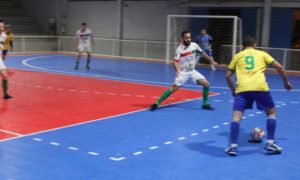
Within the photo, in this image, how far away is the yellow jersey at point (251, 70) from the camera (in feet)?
22.4

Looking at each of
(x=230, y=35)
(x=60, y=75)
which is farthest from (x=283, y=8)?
(x=60, y=75)

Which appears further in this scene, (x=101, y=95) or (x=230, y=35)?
(x=230, y=35)

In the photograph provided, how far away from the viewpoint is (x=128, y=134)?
26.5ft

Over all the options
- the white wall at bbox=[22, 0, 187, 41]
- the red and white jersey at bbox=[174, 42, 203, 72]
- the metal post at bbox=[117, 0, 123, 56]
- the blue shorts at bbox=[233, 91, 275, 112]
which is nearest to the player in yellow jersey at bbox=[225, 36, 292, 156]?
the blue shorts at bbox=[233, 91, 275, 112]

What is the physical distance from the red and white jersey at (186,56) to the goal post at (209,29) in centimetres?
1058

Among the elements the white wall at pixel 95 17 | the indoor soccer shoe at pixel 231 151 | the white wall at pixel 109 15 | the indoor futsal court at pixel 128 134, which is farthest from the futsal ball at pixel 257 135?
the white wall at pixel 95 17

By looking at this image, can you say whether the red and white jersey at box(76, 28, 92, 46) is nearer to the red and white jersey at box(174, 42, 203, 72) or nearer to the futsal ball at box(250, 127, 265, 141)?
the red and white jersey at box(174, 42, 203, 72)

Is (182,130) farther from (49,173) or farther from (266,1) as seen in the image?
(266,1)

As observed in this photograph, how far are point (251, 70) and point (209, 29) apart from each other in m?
17.2

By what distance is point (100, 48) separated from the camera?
27578 millimetres

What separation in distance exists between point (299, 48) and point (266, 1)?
9.30 ft

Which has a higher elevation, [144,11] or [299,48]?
[144,11]

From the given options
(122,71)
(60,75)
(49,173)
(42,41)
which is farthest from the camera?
(42,41)

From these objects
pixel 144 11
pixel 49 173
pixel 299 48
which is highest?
pixel 144 11
